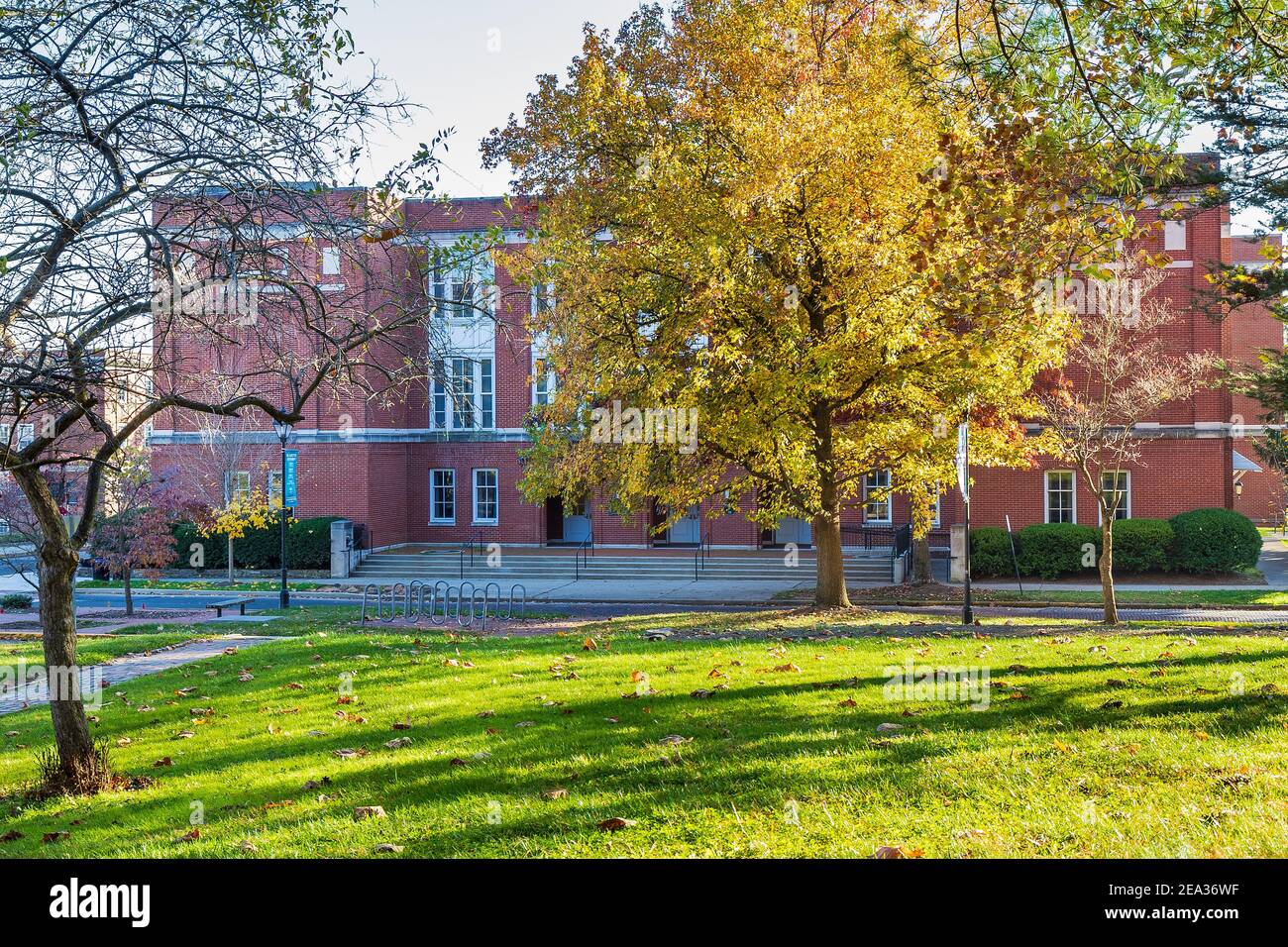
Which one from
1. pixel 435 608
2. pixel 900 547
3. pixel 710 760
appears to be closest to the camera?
pixel 710 760

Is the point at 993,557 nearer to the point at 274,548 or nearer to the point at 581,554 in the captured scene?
the point at 581,554

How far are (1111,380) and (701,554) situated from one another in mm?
15828

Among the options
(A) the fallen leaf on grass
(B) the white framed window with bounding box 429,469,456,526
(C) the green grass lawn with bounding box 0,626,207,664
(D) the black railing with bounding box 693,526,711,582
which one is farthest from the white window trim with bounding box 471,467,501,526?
(A) the fallen leaf on grass

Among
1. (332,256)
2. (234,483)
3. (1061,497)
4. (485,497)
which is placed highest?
(332,256)

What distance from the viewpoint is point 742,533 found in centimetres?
3375

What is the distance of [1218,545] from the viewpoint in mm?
26922

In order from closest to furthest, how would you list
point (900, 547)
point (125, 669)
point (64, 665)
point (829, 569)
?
point (64, 665), point (125, 669), point (829, 569), point (900, 547)

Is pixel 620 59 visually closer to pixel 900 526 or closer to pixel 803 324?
pixel 803 324

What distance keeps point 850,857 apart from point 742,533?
1162 inches

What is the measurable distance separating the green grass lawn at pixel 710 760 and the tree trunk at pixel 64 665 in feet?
1.07

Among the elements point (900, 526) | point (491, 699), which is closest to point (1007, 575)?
point (900, 526)

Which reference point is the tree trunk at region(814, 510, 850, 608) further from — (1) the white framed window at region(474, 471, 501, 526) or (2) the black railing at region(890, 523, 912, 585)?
(1) the white framed window at region(474, 471, 501, 526)

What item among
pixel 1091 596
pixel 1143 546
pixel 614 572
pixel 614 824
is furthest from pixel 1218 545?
pixel 614 824

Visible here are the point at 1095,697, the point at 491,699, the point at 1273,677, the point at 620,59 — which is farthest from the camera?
the point at 620,59
